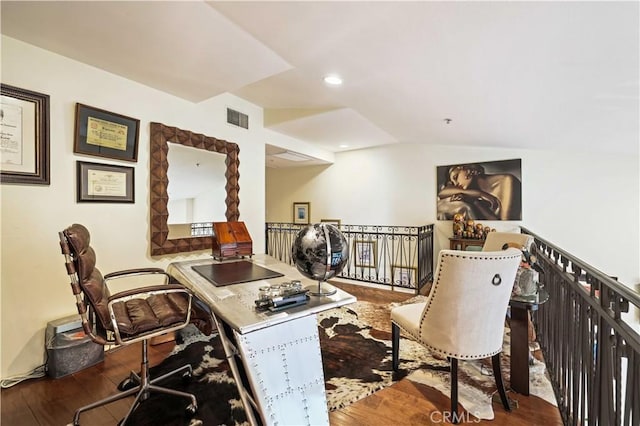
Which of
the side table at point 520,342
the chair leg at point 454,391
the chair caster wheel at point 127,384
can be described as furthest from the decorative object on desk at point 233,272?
the side table at point 520,342

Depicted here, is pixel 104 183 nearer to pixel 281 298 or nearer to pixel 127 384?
pixel 127 384

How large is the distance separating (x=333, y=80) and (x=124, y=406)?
2.88 metres

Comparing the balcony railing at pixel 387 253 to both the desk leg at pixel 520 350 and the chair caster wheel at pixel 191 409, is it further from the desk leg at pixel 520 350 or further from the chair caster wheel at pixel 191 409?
the chair caster wheel at pixel 191 409

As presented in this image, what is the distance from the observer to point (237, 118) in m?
3.67

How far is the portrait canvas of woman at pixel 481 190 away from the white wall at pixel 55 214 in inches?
175

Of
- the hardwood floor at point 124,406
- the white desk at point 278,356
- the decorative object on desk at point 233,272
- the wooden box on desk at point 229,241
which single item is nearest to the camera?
the white desk at point 278,356

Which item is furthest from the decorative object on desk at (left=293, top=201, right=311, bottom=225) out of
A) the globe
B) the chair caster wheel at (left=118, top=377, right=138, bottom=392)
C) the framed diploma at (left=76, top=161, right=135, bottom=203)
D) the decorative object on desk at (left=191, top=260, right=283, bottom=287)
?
Answer: the globe

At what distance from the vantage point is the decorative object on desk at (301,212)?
6.66 m

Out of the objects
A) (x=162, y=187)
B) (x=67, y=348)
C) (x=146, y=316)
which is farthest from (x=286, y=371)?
(x=162, y=187)

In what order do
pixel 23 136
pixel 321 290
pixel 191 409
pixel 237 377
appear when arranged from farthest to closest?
pixel 23 136
pixel 191 409
pixel 321 290
pixel 237 377

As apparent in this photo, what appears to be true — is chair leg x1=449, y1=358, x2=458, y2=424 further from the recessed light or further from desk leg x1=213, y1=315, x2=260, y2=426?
the recessed light

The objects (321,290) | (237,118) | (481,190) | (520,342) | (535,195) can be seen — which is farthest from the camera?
(481,190)

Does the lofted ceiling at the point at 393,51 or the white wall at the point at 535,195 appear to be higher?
the lofted ceiling at the point at 393,51

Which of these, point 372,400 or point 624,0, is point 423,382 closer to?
point 372,400
